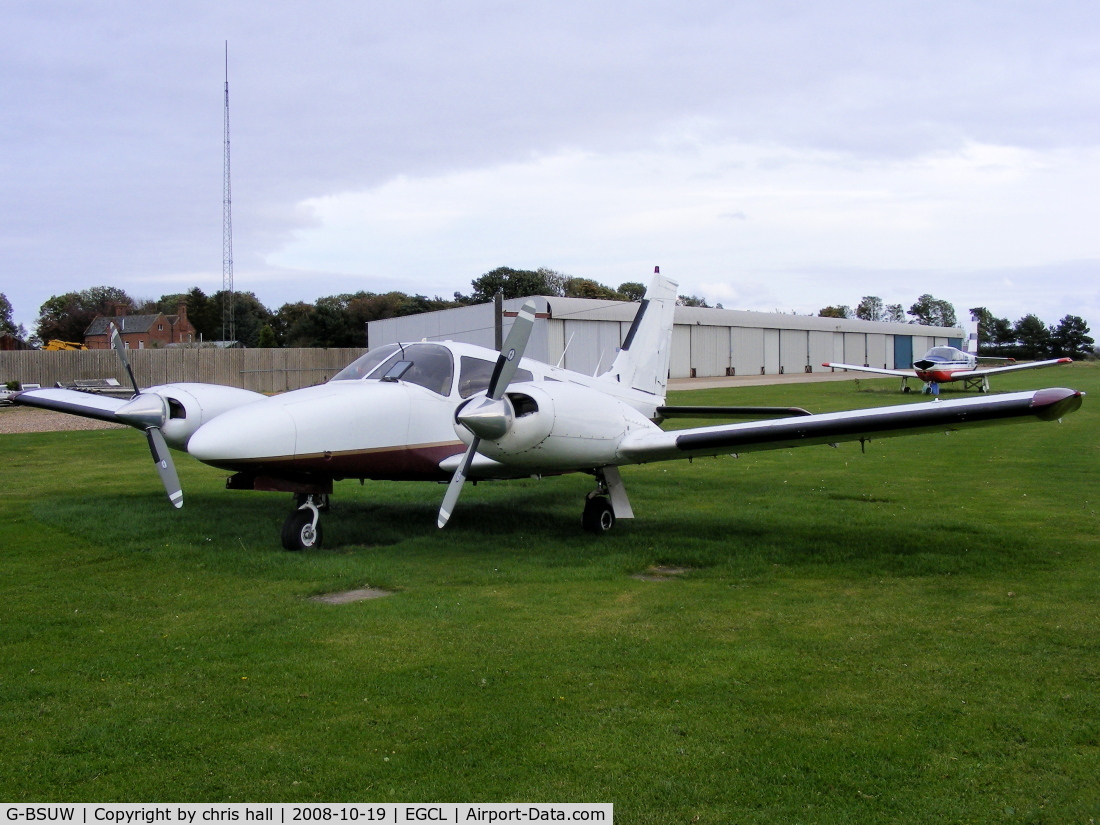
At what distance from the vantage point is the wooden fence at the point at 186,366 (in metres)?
39.5

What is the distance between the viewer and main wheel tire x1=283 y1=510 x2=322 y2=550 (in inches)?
377

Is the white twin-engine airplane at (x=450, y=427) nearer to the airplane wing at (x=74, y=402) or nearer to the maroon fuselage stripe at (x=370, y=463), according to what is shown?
the maroon fuselage stripe at (x=370, y=463)

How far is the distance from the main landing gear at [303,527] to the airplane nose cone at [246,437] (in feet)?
3.39

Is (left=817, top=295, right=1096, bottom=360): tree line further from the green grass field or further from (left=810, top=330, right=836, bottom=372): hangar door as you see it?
the green grass field

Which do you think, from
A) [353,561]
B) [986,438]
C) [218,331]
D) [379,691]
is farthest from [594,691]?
[218,331]

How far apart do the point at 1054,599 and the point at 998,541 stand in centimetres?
263

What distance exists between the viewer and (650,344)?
14.4 metres

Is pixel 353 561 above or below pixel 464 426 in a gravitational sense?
below

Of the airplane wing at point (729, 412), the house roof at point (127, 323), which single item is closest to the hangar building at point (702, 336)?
the airplane wing at point (729, 412)

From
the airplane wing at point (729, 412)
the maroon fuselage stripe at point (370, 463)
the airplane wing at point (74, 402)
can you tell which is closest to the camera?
the maroon fuselage stripe at point (370, 463)

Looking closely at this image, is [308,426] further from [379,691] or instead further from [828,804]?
[828,804]

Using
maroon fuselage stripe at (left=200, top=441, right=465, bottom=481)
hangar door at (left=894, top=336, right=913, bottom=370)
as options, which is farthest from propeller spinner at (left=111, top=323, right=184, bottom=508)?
hangar door at (left=894, top=336, right=913, bottom=370)

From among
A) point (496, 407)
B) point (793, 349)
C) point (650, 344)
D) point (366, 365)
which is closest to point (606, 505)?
point (496, 407)

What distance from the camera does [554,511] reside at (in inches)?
497
